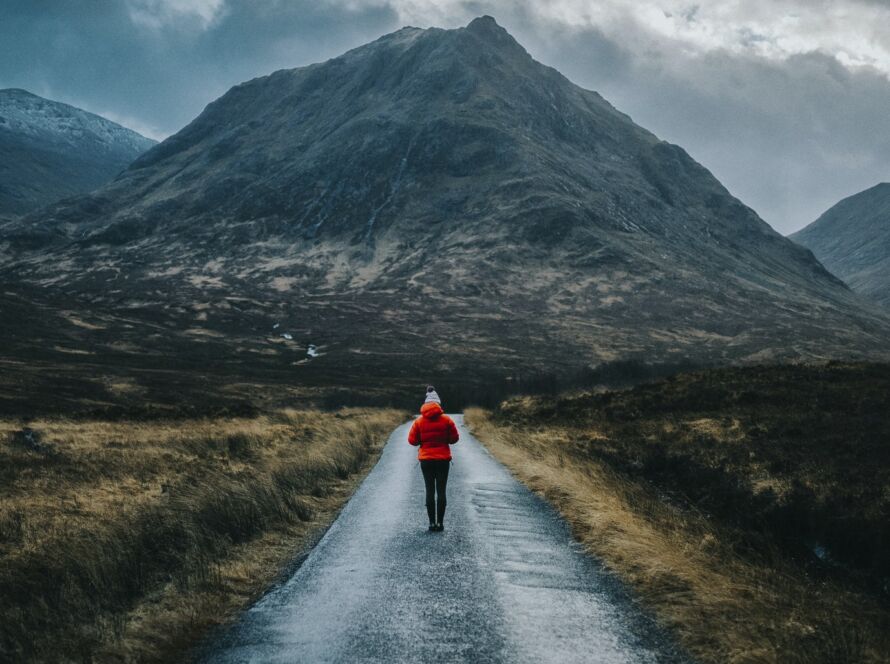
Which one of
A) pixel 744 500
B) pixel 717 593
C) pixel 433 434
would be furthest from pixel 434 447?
pixel 744 500

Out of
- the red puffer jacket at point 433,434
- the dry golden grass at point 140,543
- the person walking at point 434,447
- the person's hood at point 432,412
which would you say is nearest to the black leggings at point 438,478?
the person walking at point 434,447

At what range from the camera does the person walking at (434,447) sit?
36.8ft

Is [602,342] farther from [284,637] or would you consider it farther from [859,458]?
[284,637]

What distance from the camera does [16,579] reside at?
732 cm

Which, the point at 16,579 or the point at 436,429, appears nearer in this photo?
the point at 16,579

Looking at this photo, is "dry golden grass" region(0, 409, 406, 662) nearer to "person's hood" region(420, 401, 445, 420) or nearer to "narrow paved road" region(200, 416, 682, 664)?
"narrow paved road" region(200, 416, 682, 664)

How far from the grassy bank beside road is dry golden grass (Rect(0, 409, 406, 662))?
16.8 ft

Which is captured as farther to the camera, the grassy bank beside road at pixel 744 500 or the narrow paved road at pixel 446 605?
the grassy bank beside road at pixel 744 500

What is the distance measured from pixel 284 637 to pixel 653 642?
11.9 feet

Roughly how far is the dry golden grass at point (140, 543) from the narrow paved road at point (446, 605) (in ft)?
2.20

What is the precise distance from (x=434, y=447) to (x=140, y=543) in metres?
5.06

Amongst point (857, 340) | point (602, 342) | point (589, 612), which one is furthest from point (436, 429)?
point (857, 340)

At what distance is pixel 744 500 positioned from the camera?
54.7ft

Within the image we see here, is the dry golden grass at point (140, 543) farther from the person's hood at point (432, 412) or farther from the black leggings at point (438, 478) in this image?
the person's hood at point (432, 412)
